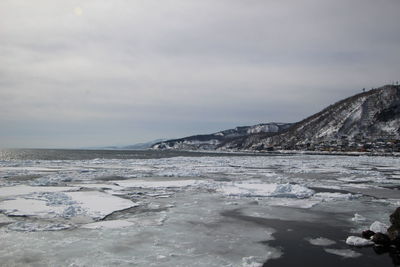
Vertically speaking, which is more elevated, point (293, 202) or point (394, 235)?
point (394, 235)

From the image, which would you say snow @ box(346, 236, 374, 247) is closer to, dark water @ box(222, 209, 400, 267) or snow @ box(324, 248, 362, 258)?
dark water @ box(222, 209, 400, 267)

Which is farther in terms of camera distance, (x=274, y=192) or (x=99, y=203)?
(x=274, y=192)

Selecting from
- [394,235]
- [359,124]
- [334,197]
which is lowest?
[334,197]

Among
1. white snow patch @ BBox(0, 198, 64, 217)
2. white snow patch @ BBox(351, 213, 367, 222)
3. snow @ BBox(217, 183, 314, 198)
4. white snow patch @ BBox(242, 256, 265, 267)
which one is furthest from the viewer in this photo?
snow @ BBox(217, 183, 314, 198)

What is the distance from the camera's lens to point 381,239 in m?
10.8

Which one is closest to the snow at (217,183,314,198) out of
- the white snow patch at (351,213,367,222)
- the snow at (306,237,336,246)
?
the white snow patch at (351,213,367,222)

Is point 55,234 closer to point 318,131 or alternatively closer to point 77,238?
point 77,238

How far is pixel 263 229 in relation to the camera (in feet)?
41.5

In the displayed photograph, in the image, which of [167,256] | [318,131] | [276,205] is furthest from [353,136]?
[167,256]

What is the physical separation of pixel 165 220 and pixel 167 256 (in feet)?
14.6

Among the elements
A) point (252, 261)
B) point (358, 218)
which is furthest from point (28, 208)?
point (358, 218)

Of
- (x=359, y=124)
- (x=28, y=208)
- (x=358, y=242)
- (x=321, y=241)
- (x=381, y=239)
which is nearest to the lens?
(x=358, y=242)

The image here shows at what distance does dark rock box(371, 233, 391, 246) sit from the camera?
35.2 ft

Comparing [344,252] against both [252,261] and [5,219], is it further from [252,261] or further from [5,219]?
[5,219]
